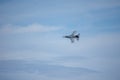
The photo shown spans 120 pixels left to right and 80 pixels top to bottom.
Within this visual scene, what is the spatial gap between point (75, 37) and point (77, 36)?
34cm

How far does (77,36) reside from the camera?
24719 millimetres

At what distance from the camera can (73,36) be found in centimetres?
2491

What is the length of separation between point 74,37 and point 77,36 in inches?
18.7

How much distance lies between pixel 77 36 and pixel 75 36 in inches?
12.8

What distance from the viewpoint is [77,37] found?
2464 centimetres

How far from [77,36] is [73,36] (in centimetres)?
62

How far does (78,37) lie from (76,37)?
30cm

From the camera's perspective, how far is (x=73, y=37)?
24688 millimetres

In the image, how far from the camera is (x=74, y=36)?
24.9m

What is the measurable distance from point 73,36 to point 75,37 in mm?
342

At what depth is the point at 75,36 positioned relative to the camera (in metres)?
24.9

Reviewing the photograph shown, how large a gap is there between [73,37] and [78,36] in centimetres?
78

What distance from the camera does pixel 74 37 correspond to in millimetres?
24766

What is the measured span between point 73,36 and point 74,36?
0.15 meters
